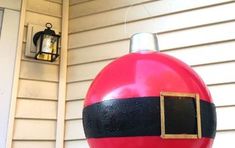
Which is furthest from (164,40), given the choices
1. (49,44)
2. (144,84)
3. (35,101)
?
(144,84)

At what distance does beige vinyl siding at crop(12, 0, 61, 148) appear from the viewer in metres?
1.89

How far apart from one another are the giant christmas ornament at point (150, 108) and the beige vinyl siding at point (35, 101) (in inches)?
39.6

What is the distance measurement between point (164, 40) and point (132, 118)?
1.07 meters

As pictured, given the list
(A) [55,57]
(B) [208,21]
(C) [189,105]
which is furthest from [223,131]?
(A) [55,57]

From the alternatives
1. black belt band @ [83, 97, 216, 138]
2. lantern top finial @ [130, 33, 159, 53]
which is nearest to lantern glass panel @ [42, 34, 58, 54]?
lantern top finial @ [130, 33, 159, 53]

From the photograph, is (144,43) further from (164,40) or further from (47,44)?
(47,44)

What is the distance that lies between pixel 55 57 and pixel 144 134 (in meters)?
1.27

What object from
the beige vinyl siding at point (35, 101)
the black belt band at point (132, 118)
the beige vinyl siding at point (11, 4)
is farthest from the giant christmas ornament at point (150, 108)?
the beige vinyl siding at point (11, 4)

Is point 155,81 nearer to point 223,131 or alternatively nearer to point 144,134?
point 144,134

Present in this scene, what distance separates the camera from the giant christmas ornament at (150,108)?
0.87 m

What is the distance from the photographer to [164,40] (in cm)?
187

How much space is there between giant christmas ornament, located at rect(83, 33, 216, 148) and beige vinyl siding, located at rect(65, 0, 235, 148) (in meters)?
0.72

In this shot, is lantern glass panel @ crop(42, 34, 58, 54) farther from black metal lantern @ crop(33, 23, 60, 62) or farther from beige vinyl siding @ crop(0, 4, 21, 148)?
beige vinyl siding @ crop(0, 4, 21, 148)

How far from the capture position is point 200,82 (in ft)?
3.29
